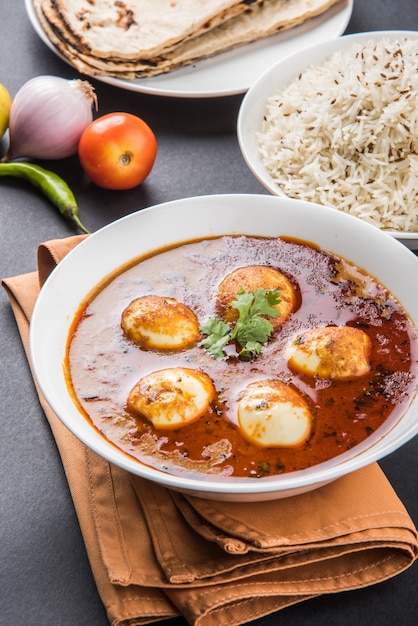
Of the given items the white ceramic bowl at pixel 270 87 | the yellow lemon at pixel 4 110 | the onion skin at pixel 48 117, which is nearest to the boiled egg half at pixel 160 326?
the white ceramic bowl at pixel 270 87

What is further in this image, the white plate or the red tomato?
the white plate

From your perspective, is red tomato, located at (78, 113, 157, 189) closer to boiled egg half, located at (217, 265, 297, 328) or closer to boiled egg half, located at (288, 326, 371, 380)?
boiled egg half, located at (217, 265, 297, 328)

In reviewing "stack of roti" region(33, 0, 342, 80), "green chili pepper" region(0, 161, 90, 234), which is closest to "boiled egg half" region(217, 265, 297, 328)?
"green chili pepper" region(0, 161, 90, 234)

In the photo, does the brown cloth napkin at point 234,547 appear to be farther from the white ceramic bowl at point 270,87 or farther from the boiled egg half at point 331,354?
the white ceramic bowl at point 270,87

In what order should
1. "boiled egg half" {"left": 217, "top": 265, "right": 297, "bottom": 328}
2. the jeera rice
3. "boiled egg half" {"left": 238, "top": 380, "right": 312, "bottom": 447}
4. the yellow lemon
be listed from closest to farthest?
"boiled egg half" {"left": 238, "top": 380, "right": 312, "bottom": 447}
"boiled egg half" {"left": 217, "top": 265, "right": 297, "bottom": 328}
the jeera rice
the yellow lemon

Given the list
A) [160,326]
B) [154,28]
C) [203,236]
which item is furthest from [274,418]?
[154,28]

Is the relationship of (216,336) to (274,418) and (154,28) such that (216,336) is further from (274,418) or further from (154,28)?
(154,28)

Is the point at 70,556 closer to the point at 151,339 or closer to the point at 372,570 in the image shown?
the point at 151,339
